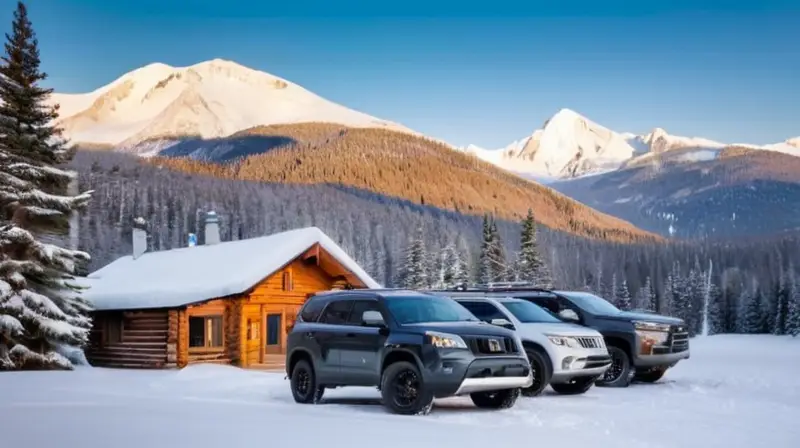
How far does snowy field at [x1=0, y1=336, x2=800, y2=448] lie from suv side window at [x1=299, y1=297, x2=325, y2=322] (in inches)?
61.5

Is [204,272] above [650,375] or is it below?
above

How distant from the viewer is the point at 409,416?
12695 millimetres

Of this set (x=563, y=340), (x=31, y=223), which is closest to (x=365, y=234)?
(x=31, y=223)

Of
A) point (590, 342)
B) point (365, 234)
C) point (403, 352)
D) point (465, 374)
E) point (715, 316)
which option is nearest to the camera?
point (465, 374)

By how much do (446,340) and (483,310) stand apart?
4922 mm

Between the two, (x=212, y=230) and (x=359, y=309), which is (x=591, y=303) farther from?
(x=212, y=230)

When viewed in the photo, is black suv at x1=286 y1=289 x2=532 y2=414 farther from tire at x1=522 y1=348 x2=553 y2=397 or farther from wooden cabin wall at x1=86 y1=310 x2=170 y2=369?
wooden cabin wall at x1=86 y1=310 x2=170 y2=369

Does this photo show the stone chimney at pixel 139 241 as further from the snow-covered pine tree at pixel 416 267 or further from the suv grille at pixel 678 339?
the snow-covered pine tree at pixel 416 267

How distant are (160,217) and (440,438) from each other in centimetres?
12684

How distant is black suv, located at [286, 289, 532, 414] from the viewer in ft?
42.6

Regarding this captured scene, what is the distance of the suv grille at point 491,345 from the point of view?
13234 millimetres

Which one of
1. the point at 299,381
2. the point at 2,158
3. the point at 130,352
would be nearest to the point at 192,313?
the point at 130,352

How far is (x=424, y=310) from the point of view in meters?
14.5

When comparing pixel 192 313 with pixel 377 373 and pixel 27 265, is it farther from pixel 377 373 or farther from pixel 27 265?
pixel 377 373
